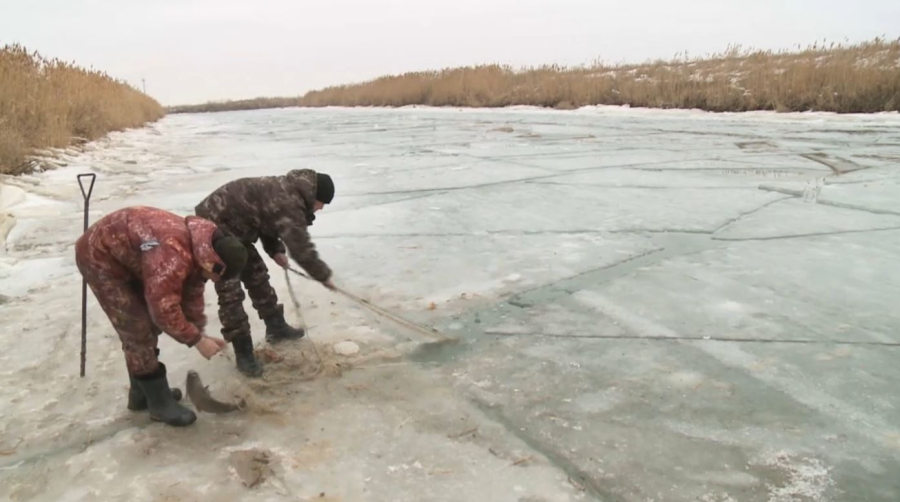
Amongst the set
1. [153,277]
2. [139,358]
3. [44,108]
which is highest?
[44,108]

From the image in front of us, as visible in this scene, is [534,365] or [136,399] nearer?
[136,399]

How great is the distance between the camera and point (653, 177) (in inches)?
203

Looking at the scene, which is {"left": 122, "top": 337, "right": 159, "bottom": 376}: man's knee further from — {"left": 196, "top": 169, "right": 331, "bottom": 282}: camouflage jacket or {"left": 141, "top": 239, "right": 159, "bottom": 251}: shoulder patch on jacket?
{"left": 196, "top": 169, "right": 331, "bottom": 282}: camouflage jacket

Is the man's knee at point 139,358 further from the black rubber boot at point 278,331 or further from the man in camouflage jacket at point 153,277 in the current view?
the black rubber boot at point 278,331

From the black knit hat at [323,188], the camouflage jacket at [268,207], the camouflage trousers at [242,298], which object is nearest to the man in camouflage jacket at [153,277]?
the camouflage trousers at [242,298]

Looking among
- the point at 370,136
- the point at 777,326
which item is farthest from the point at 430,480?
the point at 370,136

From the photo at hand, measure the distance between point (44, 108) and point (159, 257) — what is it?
290 inches

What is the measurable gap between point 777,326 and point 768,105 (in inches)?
456

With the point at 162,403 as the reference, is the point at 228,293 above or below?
above

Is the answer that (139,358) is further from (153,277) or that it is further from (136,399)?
(153,277)

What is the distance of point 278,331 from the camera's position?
7.74 feet

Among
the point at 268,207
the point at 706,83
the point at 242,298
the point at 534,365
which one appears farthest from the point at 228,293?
the point at 706,83

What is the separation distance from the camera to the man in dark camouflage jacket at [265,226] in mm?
2111

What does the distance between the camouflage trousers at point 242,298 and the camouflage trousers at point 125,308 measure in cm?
31
